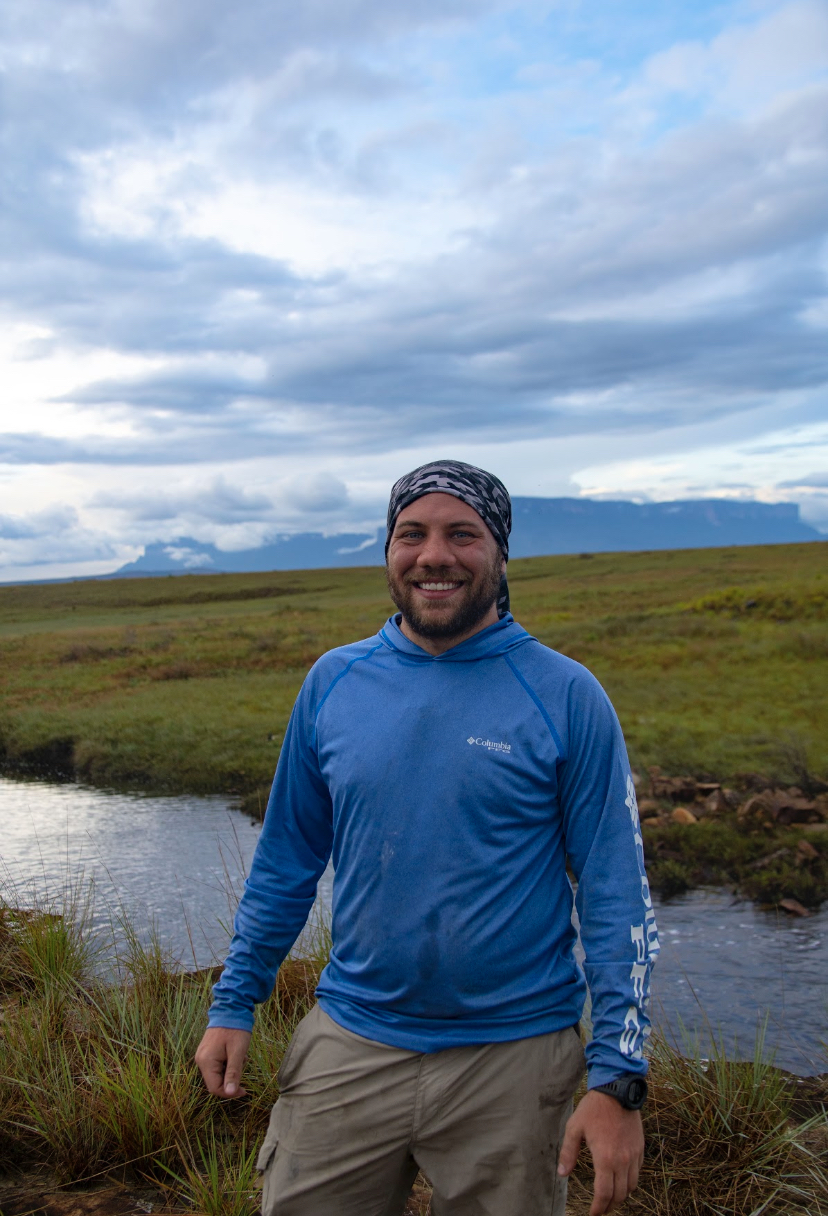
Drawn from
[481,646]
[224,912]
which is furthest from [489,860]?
[224,912]

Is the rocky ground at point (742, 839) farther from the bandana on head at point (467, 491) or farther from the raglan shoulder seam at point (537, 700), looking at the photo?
the raglan shoulder seam at point (537, 700)

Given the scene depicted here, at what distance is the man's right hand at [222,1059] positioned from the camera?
2.91 meters

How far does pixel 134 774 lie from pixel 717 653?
17671 millimetres

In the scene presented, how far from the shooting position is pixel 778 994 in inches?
342

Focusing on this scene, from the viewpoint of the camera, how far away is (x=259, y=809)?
583 inches

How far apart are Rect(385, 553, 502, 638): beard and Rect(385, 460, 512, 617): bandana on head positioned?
16 cm

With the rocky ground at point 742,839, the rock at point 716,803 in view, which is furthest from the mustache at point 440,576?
the rock at point 716,803

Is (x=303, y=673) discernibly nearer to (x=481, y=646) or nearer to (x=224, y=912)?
(x=224, y=912)

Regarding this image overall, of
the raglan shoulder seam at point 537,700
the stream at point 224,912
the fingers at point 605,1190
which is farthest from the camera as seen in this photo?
the stream at point 224,912

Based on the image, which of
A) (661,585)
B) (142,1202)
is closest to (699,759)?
(142,1202)

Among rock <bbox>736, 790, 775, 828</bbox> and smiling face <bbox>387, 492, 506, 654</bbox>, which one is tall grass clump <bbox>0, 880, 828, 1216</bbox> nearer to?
smiling face <bbox>387, 492, 506, 654</bbox>

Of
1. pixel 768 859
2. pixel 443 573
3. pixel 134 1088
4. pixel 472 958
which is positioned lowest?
pixel 768 859

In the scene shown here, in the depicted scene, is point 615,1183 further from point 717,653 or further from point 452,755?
point 717,653

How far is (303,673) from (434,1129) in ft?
85.9
